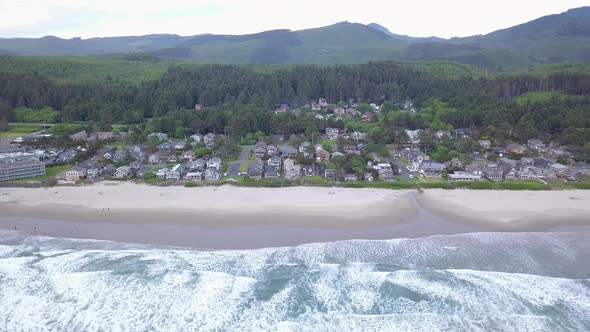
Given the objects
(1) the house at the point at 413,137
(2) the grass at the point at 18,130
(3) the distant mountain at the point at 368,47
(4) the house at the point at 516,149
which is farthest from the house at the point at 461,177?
(3) the distant mountain at the point at 368,47

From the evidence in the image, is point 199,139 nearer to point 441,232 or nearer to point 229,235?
point 229,235

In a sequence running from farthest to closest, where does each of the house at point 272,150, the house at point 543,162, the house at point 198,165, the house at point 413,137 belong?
the house at point 413,137 → the house at point 272,150 → the house at point 543,162 → the house at point 198,165

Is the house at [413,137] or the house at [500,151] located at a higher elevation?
the house at [413,137]

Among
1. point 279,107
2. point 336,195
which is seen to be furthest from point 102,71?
point 336,195

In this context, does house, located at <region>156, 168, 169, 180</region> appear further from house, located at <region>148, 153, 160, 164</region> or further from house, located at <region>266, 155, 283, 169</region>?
house, located at <region>266, 155, 283, 169</region>

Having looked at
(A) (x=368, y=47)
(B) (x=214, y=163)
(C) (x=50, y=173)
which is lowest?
(C) (x=50, y=173)

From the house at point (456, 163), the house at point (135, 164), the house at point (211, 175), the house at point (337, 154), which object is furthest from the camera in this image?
the house at point (337, 154)

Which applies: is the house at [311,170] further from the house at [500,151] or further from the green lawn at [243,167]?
the house at [500,151]

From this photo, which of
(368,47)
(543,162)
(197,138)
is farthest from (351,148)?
(368,47)

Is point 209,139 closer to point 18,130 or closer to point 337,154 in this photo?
point 337,154
